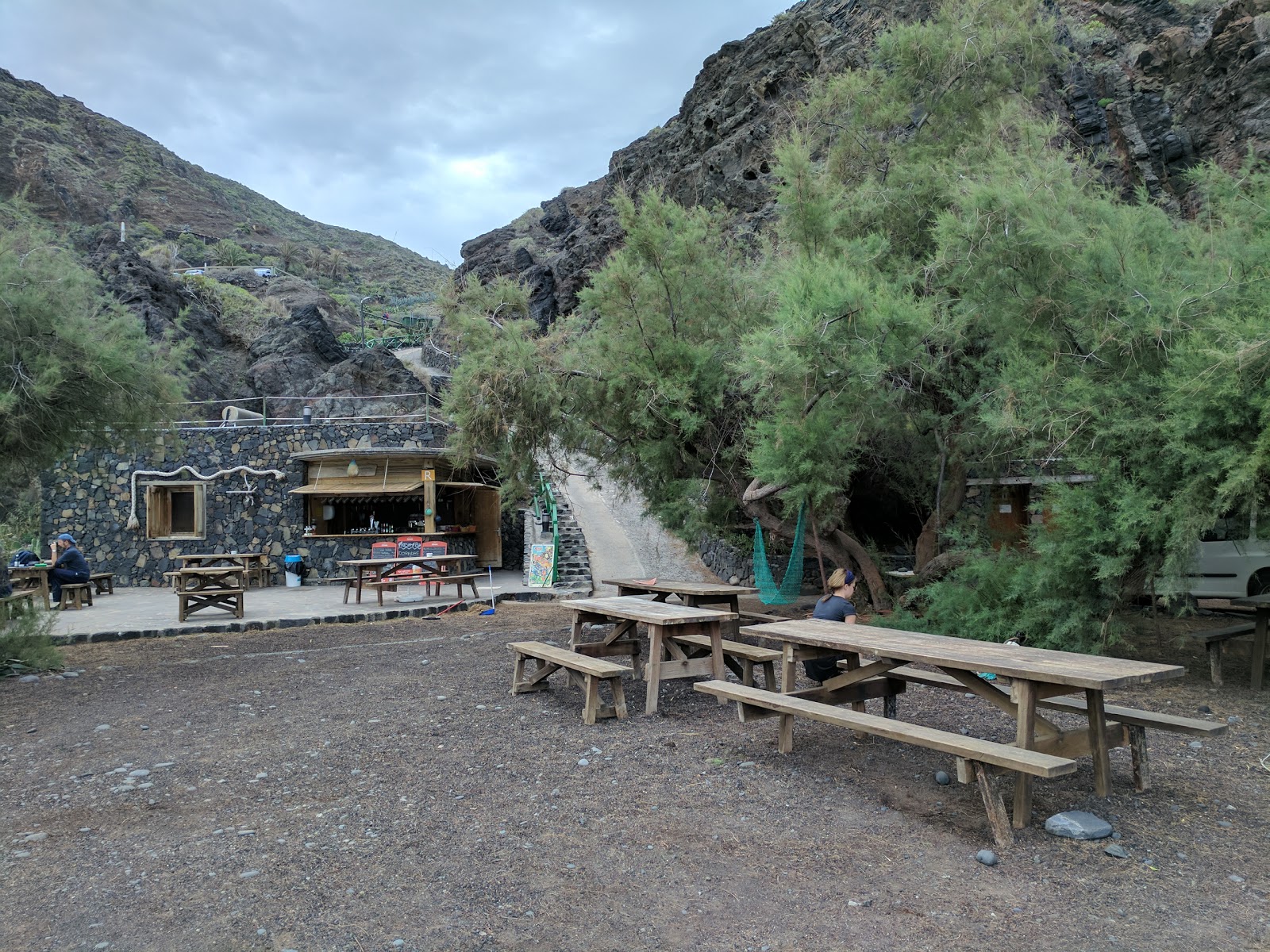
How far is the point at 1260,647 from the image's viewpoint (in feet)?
20.8

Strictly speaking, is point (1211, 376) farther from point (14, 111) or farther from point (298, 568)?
point (14, 111)

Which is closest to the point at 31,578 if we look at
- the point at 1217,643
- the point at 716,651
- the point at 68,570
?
the point at 68,570

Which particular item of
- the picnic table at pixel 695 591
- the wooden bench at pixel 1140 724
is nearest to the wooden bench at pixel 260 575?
the picnic table at pixel 695 591

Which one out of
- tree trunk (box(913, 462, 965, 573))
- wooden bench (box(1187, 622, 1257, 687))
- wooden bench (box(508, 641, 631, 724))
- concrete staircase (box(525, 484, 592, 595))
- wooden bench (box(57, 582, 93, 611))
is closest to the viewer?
wooden bench (box(508, 641, 631, 724))

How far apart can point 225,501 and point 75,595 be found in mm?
5253

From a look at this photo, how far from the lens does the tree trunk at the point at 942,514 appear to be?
32.0ft

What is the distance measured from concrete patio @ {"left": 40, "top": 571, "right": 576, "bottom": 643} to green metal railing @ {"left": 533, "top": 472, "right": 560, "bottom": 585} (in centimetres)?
69

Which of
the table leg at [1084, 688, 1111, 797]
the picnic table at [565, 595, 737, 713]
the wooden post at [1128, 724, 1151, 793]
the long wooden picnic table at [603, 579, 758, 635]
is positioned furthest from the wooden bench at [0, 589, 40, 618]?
the wooden post at [1128, 724, 1151, 793]

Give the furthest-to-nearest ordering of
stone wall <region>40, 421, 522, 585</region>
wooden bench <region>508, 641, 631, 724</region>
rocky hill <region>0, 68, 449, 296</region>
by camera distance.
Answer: rocky hill <region>0, 68, 449, 296</region> < stone wall <region>40, 421, 522, 585</region> < wooden bench <region>508, 641, 631, 724</region>

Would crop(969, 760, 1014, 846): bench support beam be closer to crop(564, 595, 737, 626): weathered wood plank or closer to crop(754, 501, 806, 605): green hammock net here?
crop(564, 595, 737, 626): weathered wood plank

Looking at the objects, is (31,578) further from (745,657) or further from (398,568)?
(745,657)

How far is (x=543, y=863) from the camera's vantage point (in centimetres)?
329

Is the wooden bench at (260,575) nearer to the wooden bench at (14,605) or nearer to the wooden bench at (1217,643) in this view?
the wooden bench at (14,605)

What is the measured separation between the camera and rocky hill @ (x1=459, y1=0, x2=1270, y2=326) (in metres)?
20.2
